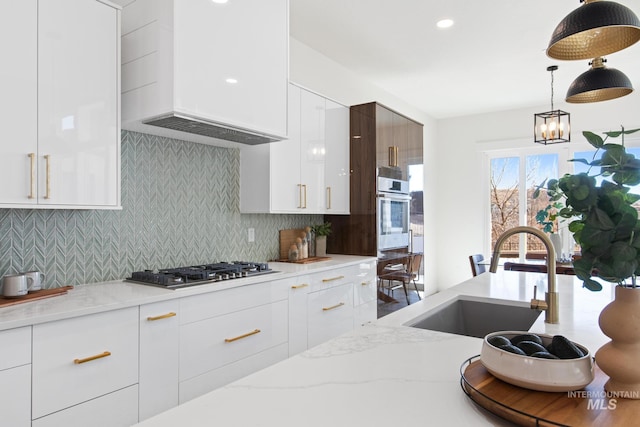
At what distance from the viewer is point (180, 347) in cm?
200

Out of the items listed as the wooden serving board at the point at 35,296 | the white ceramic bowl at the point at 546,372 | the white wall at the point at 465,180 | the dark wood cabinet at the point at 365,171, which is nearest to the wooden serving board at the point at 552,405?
the white ceramic bowl at the point at 546,372

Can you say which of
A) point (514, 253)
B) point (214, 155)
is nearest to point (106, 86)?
point (214, 155)

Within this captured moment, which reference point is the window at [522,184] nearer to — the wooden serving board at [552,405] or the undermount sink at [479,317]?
the undermount sink at [479,317]

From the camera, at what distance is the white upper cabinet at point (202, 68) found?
2094 millimetres

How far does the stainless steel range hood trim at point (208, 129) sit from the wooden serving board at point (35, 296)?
37.6 inches

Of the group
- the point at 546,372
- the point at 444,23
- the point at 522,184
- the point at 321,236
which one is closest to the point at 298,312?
the point at 321,236

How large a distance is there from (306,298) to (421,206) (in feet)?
8.73

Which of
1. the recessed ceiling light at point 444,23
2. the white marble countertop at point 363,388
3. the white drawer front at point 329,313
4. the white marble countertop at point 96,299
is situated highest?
the recessed ceiling light at point 444,23

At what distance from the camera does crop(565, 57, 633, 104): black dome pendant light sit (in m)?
2.32

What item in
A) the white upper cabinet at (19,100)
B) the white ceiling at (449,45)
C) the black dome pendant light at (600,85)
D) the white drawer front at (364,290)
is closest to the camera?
the white upper cabinet at (19,100)

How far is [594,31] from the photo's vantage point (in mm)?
1801

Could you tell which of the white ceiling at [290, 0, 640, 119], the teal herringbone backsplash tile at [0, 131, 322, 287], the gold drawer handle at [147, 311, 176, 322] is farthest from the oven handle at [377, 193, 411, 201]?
the gold drawer handle at [147, 311, 176, 322]

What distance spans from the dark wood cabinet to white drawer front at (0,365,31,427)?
2.68 meters

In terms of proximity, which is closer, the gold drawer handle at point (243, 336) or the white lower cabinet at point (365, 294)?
the gold drawer handle at point (243, 336)
